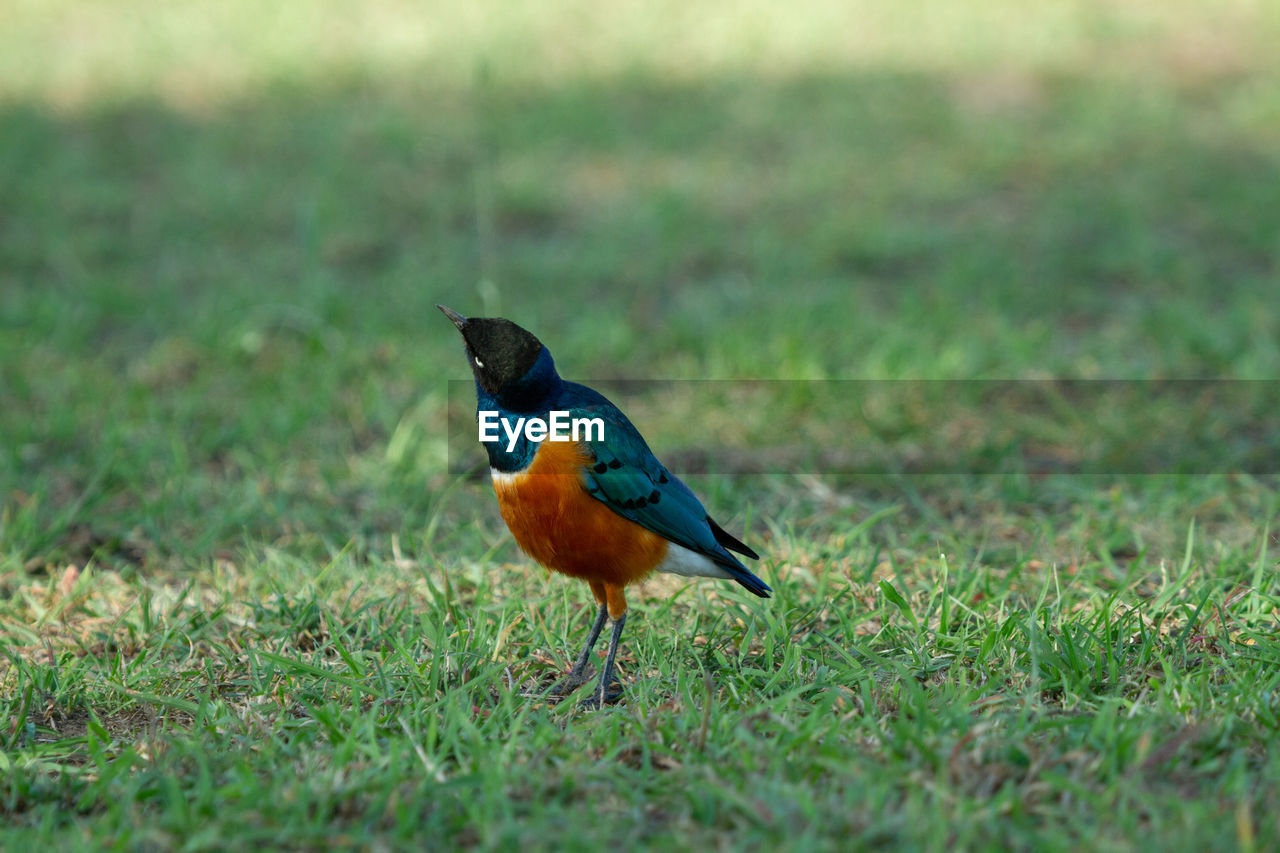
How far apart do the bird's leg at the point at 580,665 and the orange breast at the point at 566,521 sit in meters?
0.19

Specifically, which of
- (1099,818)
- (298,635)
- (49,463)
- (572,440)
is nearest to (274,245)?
(49,463)

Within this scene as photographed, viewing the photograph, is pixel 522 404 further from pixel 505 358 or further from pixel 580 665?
pixel 580 665

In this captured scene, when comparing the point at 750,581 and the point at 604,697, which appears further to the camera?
the point at 750,581

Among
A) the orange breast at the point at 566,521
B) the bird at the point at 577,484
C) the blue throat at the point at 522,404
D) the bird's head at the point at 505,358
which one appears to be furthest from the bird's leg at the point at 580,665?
the bird's head at the point at 505,358

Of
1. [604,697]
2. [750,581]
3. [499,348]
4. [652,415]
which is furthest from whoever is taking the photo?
[652,415]

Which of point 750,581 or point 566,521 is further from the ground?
point 566,521

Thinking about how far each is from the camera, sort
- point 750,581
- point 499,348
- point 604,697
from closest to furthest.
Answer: point 499,348, point 604,697, point 750,581

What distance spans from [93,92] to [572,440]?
286 inches

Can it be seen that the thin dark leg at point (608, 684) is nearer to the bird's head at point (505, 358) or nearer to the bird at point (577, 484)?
the bird at point (577, 484)

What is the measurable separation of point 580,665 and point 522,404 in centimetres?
67

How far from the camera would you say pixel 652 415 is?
197 inches

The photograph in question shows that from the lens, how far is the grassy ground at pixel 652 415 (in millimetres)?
2453

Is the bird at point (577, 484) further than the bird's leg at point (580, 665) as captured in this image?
No

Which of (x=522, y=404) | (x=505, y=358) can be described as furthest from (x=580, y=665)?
(x=505, y=358)
